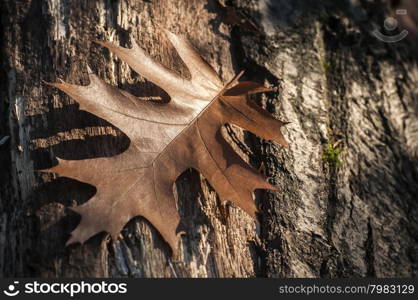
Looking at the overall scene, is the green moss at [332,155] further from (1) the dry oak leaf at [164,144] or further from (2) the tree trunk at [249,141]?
(1) the dry oak leaf at [164,144]

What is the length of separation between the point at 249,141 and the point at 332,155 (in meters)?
A: 0.32

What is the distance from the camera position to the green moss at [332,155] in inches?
71.1

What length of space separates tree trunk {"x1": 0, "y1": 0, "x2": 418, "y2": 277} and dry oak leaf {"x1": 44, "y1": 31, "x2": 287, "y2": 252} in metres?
0.07

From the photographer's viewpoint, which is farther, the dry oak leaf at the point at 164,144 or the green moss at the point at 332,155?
the green moss at the point at 332,155

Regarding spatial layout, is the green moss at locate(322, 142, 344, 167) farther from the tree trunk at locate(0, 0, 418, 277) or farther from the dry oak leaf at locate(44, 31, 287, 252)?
the dry oak leaf at locate(44, 31, 287, 252)

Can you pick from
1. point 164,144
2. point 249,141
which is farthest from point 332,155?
point 164,144

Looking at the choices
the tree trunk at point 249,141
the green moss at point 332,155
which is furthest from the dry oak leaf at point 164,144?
the green moss at point 332,155

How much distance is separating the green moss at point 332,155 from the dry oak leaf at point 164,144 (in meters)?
0.23

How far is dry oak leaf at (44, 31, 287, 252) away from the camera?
1513 millimetres

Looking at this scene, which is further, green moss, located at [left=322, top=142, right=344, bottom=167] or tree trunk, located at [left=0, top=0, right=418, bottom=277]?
green moss, located at [left=322, top=142, right=344, bottom=167]

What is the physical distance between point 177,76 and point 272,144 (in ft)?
1.46

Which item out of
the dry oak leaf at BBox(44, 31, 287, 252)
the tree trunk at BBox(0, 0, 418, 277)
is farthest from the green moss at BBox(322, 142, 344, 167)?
the dry oak leaf at BBox(44, 31, 287, 252)

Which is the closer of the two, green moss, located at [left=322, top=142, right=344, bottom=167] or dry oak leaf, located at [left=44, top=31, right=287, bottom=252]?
dry oak leaf, located at [left=44, top=31, right=287, bottom=252]

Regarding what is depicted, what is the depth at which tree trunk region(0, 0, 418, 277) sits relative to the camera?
154 cm
